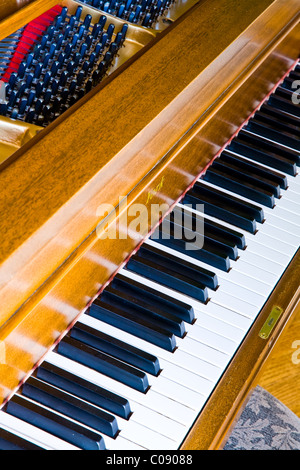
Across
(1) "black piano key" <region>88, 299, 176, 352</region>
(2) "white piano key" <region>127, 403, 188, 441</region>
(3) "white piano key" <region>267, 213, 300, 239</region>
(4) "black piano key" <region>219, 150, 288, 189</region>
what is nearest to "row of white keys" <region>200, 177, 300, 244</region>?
(3) "white piano key" <region>267, 213, 300, 239</region>

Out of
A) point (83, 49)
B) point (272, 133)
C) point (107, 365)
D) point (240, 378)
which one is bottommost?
point (107, 365)

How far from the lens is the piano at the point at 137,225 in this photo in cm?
177

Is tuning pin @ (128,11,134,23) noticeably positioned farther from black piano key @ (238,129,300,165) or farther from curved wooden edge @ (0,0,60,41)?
curved wooden edge @ (0,0,60,41)

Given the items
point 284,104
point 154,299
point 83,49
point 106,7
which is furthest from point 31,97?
point 284,104

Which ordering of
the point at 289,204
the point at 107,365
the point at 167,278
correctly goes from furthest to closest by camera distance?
the point at 289,204 < the point at 167,278 < the point at 107,365

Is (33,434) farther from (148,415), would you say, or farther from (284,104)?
(284,104)

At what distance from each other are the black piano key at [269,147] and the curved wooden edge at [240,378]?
0.69 metres

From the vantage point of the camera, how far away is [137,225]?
2.30 metres

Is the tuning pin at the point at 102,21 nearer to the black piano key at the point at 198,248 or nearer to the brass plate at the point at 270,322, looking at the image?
the black piano key at the point at 198,248

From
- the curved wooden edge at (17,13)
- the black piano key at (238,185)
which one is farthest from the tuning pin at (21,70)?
the black piano key at (238,185)

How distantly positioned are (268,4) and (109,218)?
1328 mm

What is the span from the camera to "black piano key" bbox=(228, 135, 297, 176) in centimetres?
300

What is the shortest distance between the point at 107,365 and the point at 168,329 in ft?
0.90

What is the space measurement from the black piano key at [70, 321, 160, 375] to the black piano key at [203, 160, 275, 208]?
1.00m
